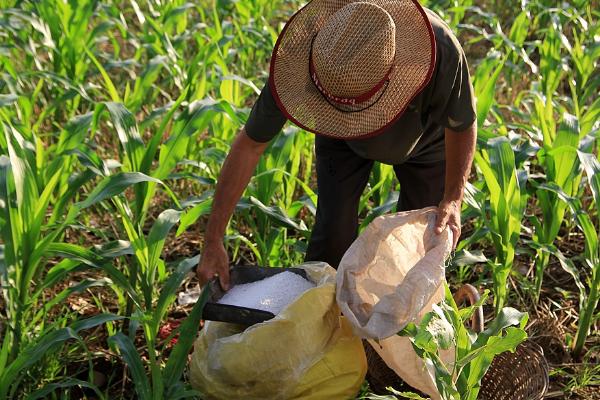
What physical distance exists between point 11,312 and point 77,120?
0.81 metres

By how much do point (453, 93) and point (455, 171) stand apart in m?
0.22

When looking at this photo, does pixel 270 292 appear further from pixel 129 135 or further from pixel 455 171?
pixel 129 135

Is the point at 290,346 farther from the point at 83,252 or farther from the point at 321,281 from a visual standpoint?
the point at 83,252

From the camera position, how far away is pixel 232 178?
222 centimetres

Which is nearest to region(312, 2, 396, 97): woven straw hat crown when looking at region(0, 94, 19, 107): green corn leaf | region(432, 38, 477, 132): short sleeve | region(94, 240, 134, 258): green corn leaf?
region(432, 38, 477, 132): short sleeve

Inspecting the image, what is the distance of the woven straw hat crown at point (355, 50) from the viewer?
1850 mm

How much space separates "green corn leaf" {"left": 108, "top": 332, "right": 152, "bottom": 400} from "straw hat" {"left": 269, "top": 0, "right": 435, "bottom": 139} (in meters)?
0.75

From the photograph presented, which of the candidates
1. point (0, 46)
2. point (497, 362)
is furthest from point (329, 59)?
point (0, 46)

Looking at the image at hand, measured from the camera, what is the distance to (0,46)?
390cm

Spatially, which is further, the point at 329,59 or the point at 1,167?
the point at 1,167

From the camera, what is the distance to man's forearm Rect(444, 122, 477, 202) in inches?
86.6

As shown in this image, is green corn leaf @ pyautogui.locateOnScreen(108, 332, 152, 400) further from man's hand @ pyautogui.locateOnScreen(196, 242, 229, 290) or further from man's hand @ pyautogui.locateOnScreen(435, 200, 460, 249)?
man's hand @ pyautogui.locateOnScreen(435, 200, 460, 249)

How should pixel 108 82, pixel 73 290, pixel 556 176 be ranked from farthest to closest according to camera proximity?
pixel 108 82 < pixel 556 176 < pixel 73 290

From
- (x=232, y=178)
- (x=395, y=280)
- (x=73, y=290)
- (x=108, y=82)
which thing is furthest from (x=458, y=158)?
(x=108, y=82)
